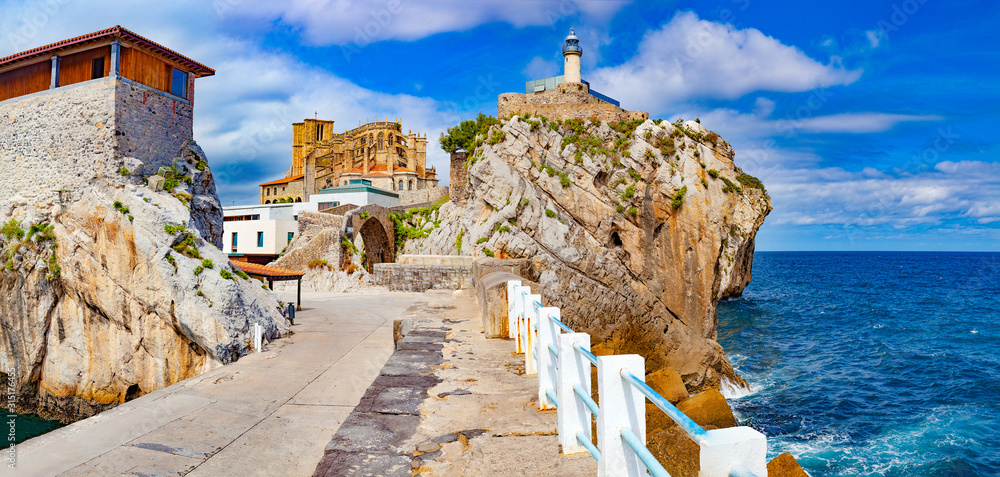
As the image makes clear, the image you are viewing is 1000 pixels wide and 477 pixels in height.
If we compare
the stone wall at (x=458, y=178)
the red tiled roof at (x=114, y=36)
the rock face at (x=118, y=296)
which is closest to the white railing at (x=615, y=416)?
the rock face at (x=118, y=296)

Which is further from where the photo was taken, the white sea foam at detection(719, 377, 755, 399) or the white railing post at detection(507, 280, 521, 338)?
the white sea foam at detection(719, 377, 755, 399)

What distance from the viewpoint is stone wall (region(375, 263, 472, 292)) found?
19.3 metres

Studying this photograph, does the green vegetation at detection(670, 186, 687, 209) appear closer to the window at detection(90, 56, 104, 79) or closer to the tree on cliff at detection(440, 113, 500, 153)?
the tree on cliff at detection(440, 113, 500, 153)

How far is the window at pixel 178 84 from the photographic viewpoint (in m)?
16.6

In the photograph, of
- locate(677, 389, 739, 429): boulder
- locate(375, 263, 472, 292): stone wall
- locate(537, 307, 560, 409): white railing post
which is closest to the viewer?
locate(537, 307, 560, 409): white railing post

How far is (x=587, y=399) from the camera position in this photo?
296 centimetres

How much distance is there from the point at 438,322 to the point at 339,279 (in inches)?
877

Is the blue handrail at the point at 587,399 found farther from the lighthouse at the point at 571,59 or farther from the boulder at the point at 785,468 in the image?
the lighthouse at the point at 571,59

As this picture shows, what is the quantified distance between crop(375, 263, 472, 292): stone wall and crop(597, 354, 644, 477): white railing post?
1629 cm

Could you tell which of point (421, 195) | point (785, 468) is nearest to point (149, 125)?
point (785, 468)

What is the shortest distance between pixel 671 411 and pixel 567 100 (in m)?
37.0

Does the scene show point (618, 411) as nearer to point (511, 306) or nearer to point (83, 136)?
point (511, 306)

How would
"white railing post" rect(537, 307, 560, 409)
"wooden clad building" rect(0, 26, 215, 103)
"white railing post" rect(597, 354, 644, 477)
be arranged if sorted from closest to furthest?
"white railing post" rect(597, 354, 644, 477) < "white railing post" rect(537, 307, 560, 409) < "wooden clad building" rect(0, 26, 215, 103)

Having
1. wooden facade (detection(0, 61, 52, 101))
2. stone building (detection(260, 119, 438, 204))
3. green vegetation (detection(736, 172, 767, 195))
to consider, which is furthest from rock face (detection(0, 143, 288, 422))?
stone building (detection(260, 119, 438, 204))
